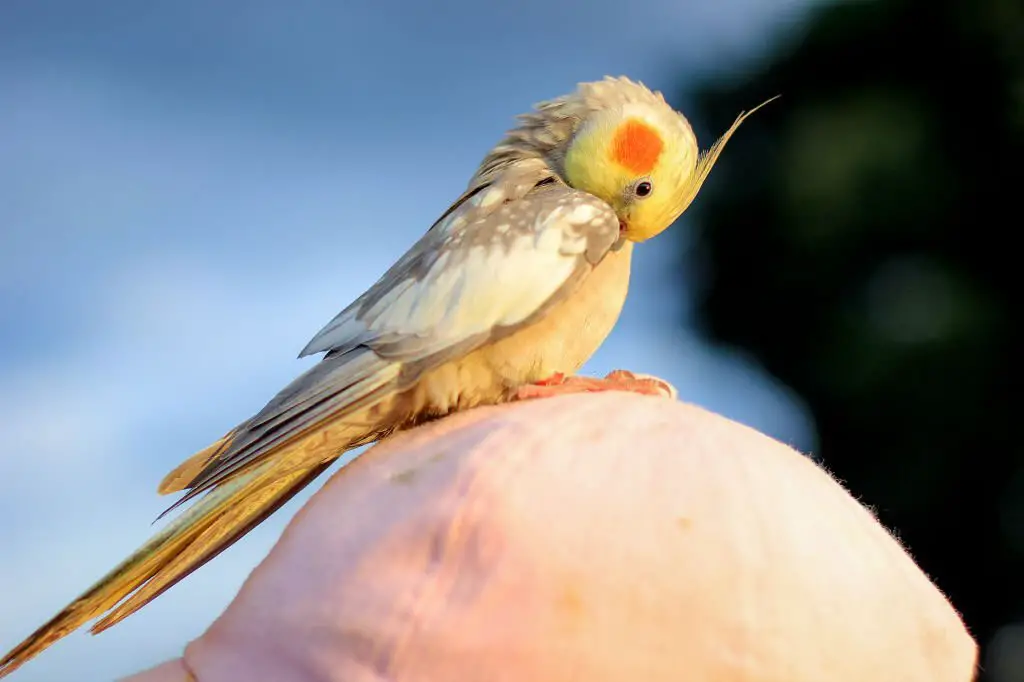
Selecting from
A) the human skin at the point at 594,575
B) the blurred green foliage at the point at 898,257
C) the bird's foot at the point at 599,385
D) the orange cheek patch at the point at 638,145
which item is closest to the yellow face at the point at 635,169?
the orange cheek patch at the point at 638,145

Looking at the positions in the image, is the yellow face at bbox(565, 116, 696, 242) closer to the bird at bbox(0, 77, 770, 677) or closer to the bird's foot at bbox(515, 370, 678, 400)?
the bird at bbox(0, 77, 770, 677)

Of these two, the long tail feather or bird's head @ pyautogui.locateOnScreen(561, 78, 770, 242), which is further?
bird's head @ pyautogui.locateOnScreen(561, 78, 770, 242)

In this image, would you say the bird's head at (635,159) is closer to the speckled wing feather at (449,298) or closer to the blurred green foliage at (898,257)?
the speckled wing feather at (449,298)

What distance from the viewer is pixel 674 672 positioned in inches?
34.2

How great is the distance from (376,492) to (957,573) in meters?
5.95

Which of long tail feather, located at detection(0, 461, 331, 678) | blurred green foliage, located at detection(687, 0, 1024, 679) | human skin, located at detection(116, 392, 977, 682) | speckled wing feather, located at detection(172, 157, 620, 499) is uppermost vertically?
speckled wing feather, located at detection(172, 157, 620, 499)

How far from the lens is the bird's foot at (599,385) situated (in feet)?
3.91

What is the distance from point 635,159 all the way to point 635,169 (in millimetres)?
14

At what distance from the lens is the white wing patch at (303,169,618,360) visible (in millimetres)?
1253

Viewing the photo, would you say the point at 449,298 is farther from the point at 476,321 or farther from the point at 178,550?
the point at 178,550

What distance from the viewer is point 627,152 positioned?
4.51 ft

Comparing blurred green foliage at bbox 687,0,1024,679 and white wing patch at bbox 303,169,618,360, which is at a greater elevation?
white wing patch at bbox 303,169,618,360

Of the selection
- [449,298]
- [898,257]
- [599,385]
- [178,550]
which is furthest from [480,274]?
[898,257]

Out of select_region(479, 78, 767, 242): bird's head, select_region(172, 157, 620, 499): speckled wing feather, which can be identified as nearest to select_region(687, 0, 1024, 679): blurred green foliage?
select_region(479, 78, 767, 242): bird's head
